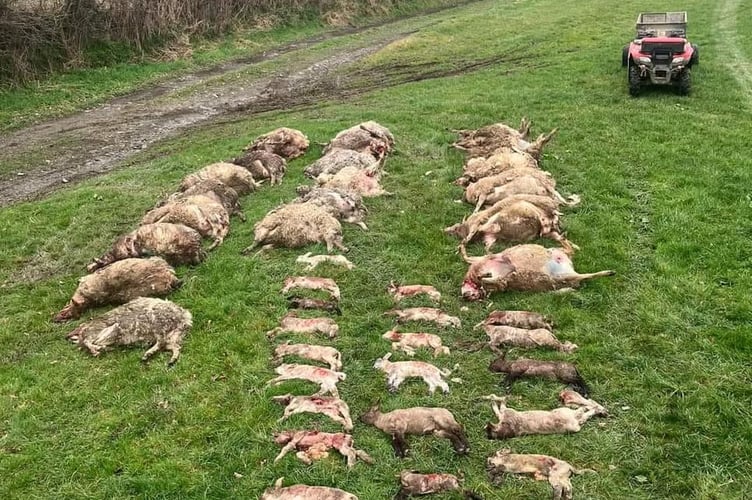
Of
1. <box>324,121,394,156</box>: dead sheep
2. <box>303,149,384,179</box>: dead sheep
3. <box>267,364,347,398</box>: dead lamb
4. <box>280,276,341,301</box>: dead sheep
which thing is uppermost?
<box>324,121,394,156</box>: dead sheep

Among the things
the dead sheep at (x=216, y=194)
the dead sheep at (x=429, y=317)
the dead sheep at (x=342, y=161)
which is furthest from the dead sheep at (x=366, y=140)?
the dead sheep at (x=429, y=317)

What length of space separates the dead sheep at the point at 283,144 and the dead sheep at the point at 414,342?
787 centimetres

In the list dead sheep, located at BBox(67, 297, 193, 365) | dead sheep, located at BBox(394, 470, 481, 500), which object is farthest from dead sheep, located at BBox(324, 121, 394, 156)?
dead sheep, located at BBox(394, 470, 481, 500)

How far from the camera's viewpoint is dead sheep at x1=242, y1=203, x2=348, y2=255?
10.6 metres

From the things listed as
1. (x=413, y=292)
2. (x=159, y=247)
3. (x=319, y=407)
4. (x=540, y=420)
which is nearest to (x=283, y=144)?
(x=159, y=247)

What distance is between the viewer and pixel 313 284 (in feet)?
30.9

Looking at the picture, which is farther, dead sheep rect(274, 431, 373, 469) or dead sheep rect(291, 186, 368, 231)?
dead sheep rect(291, 186, 368, 231)

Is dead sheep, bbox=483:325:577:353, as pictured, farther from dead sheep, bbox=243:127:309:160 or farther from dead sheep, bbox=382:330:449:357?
dead sheep, bbox=243:127:309:160

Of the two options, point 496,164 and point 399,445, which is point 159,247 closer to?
point 399,445

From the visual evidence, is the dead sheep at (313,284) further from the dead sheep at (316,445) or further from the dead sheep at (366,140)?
the dead sheep at (366,140)

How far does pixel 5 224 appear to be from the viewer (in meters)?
12.4

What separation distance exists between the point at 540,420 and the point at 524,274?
9.50 ft

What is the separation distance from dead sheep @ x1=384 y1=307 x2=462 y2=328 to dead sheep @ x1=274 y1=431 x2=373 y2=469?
7.69 feet

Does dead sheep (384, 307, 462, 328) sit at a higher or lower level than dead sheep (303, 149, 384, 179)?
lower
